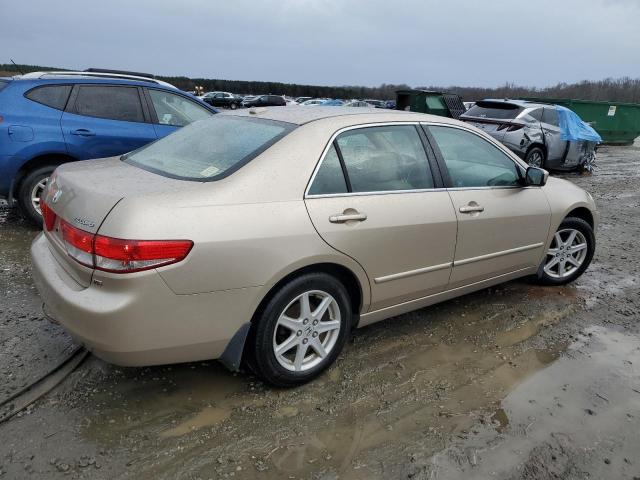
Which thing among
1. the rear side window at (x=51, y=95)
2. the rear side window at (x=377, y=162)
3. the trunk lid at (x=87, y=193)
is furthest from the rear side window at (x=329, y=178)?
the rear side window at (x=51, y=95)

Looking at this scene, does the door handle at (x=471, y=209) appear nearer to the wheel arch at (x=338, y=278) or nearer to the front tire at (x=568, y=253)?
the wheel arch at (x=338, y=278)

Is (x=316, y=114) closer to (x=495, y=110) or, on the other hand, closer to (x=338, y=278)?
(x=338, y=278)

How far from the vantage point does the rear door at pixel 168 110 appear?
609cm

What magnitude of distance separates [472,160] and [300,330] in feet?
6.05

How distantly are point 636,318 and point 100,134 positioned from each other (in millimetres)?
5539

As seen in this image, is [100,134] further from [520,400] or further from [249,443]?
[520,400]

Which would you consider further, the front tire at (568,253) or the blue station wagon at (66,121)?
the blue station wagon at (66,121)

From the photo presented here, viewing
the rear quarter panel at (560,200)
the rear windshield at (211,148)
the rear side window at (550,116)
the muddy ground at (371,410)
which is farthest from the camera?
the rear side window at (550,116)

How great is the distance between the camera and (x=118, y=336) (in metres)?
2.28

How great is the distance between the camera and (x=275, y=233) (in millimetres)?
2518

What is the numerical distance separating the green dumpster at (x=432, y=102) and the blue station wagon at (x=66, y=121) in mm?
11253

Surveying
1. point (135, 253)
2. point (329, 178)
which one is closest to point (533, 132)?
point (329, 178)

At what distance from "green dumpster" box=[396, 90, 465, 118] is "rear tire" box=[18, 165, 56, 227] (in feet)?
40.9

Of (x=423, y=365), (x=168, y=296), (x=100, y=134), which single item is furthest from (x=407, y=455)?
(x=100, y=134)
